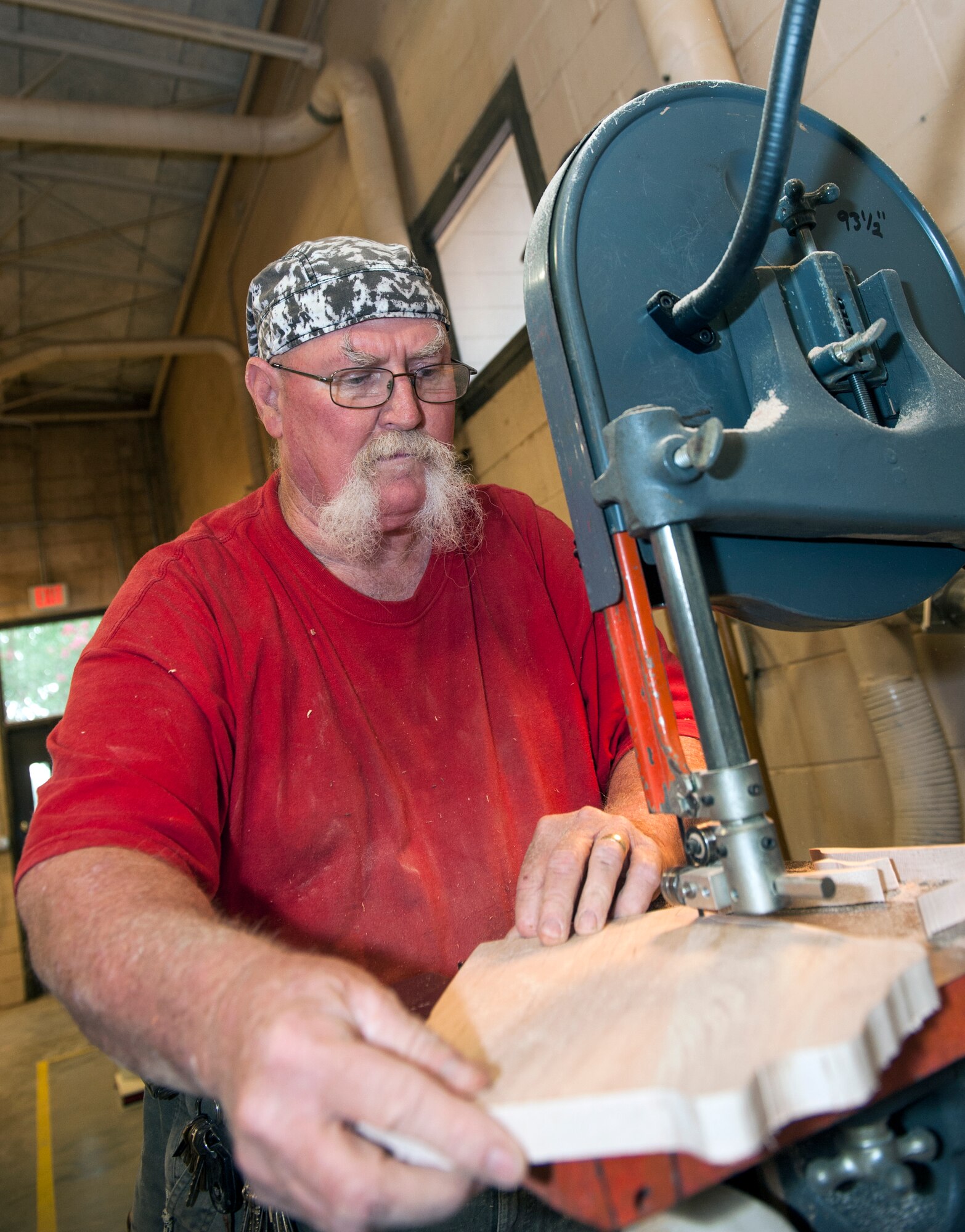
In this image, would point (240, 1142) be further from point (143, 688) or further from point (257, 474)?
point (257, 474)

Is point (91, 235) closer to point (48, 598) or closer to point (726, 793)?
point (48, 598)

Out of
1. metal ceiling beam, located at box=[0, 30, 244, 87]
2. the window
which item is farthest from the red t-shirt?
metal ceiling beam, located at box=[0, 30, 244, 87]

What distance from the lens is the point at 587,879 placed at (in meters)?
0.83

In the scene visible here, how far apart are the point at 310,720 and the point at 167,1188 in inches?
22.7

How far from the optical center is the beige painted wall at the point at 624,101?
131cm

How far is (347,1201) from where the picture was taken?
0.42 metres

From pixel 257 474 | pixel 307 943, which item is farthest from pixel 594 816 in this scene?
pixel 257 474

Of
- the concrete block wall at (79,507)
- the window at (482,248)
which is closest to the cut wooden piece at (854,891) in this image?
the window at (482,248)

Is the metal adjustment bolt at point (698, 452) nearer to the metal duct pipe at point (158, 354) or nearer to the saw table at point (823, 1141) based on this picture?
the saw table at point (823, 1141)

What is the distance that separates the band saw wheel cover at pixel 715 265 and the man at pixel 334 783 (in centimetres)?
33

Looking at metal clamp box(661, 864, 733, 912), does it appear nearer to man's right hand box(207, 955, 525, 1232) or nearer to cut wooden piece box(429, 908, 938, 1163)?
cut wooden piece box(429, 908, 938, 1163)

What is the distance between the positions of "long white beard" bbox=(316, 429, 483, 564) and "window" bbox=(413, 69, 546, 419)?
145cm

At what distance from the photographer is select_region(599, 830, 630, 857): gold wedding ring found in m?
0.85

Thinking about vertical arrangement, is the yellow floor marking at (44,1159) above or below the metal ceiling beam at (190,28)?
below
